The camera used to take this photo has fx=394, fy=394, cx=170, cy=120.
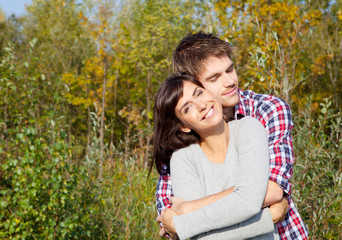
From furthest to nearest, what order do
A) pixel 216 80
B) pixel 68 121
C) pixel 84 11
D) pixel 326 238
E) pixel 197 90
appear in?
pixel 68 121, pixel 84 11, pixel 326 238, pixel 216 80, pixel 197 90

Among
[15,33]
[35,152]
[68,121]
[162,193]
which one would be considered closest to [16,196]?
[35,152]

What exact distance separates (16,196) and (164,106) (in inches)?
77.5

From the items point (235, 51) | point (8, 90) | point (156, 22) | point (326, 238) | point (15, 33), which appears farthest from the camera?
point (15, 33)

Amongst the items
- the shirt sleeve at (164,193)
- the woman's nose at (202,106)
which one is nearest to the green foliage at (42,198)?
the shirt sleeve at (164,193)

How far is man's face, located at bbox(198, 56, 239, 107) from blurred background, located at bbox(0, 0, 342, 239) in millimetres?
906

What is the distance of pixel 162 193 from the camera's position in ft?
7.20

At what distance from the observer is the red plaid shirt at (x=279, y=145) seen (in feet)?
5.98

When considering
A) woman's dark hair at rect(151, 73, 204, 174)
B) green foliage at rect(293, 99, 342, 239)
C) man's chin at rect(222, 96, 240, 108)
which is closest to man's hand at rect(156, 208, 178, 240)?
woman's dark hair at rect(151, 73, 204, 174)

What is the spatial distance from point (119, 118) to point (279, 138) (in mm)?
6508

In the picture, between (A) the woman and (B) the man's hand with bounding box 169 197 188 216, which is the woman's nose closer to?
(A) the woman

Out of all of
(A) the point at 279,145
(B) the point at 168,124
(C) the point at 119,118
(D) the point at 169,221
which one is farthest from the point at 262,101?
(C) the point at 119,118

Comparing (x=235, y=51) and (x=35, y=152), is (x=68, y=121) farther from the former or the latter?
(x=35, y=152)

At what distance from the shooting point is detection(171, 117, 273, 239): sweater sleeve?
5.35 feet

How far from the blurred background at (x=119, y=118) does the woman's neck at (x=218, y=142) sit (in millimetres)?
1109
